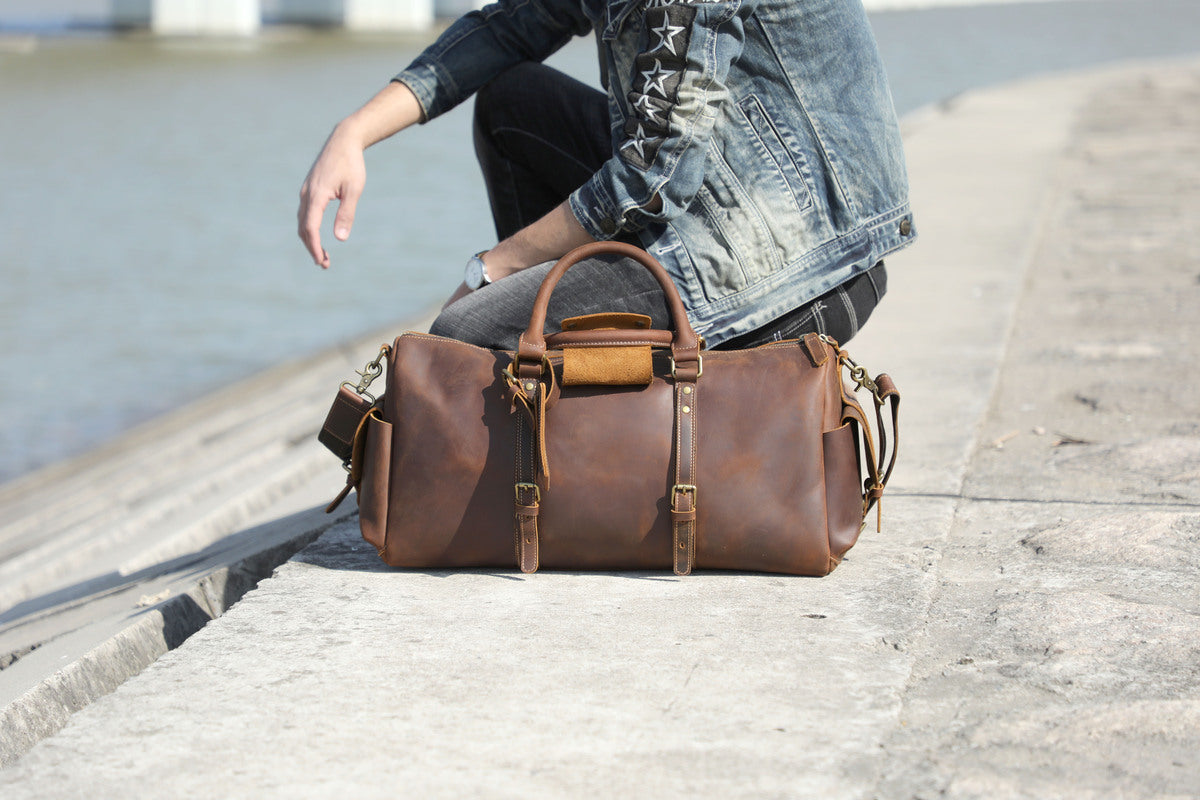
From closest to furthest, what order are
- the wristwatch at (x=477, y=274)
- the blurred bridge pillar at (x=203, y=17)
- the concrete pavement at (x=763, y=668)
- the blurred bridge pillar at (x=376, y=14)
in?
the concrete pavement at (x=763, y=668), the wristwatch at (x=477, y=274), the blurred bridge pillar at (x=203, y=17), the blurred bridge pillar at (x=376, y=14)

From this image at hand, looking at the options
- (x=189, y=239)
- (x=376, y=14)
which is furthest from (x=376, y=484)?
(x=376, y=14)

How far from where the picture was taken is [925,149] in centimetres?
841

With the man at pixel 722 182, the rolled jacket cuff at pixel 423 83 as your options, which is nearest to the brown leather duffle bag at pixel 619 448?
the man at pixel 722 182

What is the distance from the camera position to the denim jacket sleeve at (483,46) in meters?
2.04

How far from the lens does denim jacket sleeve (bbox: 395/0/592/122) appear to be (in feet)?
6.69

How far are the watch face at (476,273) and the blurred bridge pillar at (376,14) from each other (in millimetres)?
40690

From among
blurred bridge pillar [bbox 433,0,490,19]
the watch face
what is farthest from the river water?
blurred bridge pillar [bbox 433,0,490,19]

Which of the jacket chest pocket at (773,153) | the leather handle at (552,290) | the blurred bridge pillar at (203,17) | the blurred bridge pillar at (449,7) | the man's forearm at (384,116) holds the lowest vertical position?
the leather handle at (552,290)

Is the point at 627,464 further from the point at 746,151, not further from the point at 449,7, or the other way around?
the point at 449,7

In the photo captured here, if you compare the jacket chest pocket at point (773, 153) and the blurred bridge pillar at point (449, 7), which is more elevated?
the blurred bridge pillar at point (449, 7)

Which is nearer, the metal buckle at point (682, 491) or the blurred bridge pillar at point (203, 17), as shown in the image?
the metal buckle at point (682, 491)

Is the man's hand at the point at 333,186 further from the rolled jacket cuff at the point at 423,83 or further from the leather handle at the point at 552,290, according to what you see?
the leather handle at the point at 552,290

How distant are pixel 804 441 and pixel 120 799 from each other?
0.99 meters

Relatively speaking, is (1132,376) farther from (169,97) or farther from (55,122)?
(169,97)
